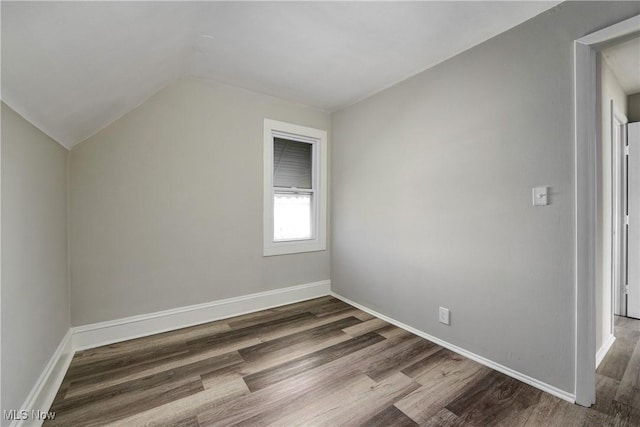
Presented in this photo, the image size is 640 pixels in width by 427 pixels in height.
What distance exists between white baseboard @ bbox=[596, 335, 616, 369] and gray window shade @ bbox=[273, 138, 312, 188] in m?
3.14

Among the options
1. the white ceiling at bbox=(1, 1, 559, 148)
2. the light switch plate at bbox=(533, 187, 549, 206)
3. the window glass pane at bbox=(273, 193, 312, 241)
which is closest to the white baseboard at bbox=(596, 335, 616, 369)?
the light switch plate at bbox=(533, 187, 549, 206)

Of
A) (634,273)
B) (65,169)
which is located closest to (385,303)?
(634,273)

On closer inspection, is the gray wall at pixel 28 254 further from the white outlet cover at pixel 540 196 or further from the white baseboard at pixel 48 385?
the white outlet cover at pixel 540 196

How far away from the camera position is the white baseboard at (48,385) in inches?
52.0

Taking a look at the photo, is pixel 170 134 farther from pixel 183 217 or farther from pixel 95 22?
pixel 95 22

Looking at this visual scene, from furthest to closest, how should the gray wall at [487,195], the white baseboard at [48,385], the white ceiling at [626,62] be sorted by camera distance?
the white ceiling at [626,62] < the gray wall at [487,195] < the white baseboard at [48,385]

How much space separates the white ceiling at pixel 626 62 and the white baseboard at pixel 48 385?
13.1ft

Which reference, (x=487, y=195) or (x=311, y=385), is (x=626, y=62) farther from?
(x=311, y=385)

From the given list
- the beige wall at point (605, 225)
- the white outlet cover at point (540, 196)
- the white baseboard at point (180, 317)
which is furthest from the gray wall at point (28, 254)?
the beige wall at point (605, 225)

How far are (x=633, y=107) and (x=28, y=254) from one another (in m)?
5.31

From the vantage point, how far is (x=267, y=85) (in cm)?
274

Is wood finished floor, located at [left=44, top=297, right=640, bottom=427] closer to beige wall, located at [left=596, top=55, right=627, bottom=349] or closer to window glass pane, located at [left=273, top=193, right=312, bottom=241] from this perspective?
beige wall, located at [left=596, top=55, right=627, bottom=349]

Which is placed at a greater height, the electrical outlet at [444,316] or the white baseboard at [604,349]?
the electrical outlet at [444,316]

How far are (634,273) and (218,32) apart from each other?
4616 mm
